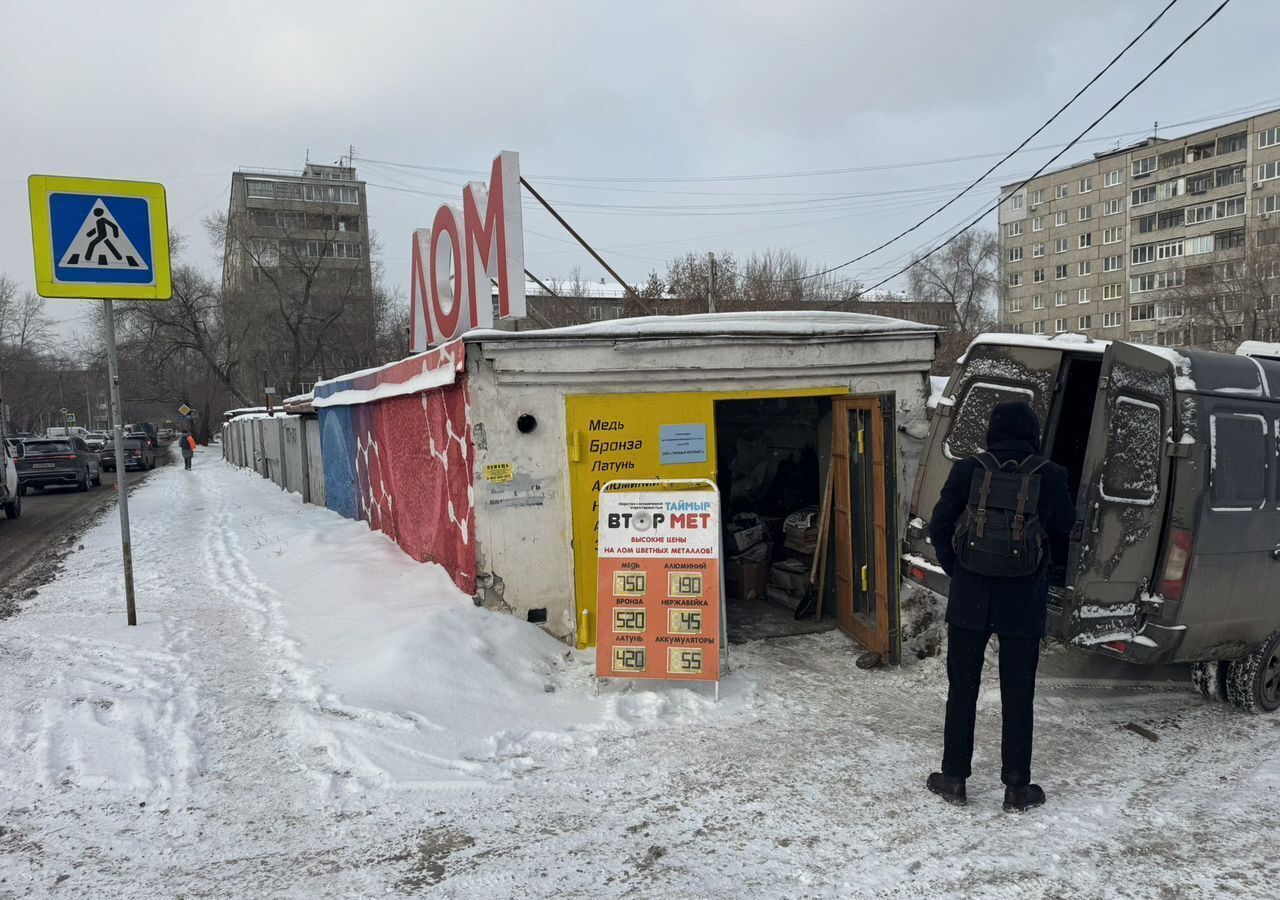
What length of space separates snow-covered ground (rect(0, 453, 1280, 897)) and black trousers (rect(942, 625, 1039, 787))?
0.22 m

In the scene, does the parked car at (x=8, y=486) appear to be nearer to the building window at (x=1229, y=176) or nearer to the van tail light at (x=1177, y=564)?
the van tail light at (x=1177, y=564)

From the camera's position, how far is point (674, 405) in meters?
6.46

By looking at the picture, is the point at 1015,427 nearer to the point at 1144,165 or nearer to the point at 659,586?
the point at 659,586

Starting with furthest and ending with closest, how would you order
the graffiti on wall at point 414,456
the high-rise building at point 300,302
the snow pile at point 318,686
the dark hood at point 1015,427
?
1. the high-rise building at point 300,302
2. the graffiti on wall at point 414,456
3. the snow pile at point 318,686
4. the dark hood at point 1015,427

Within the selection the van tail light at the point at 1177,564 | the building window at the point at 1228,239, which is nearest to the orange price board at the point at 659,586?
the van tail light at the point at 1177,564

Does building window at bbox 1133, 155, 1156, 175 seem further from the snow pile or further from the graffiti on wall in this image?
the snow pile

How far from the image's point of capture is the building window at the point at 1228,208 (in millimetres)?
52719

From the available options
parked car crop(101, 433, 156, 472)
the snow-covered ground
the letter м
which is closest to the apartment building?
the letter м

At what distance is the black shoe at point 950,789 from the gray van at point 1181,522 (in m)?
1.45

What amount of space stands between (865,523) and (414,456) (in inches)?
178

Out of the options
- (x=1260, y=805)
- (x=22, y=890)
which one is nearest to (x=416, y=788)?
(x=22, y=890)

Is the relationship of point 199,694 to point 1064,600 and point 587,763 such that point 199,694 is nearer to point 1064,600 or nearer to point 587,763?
point 587,763

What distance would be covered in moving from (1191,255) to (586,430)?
6424cm

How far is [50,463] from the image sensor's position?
21719 millimetres
